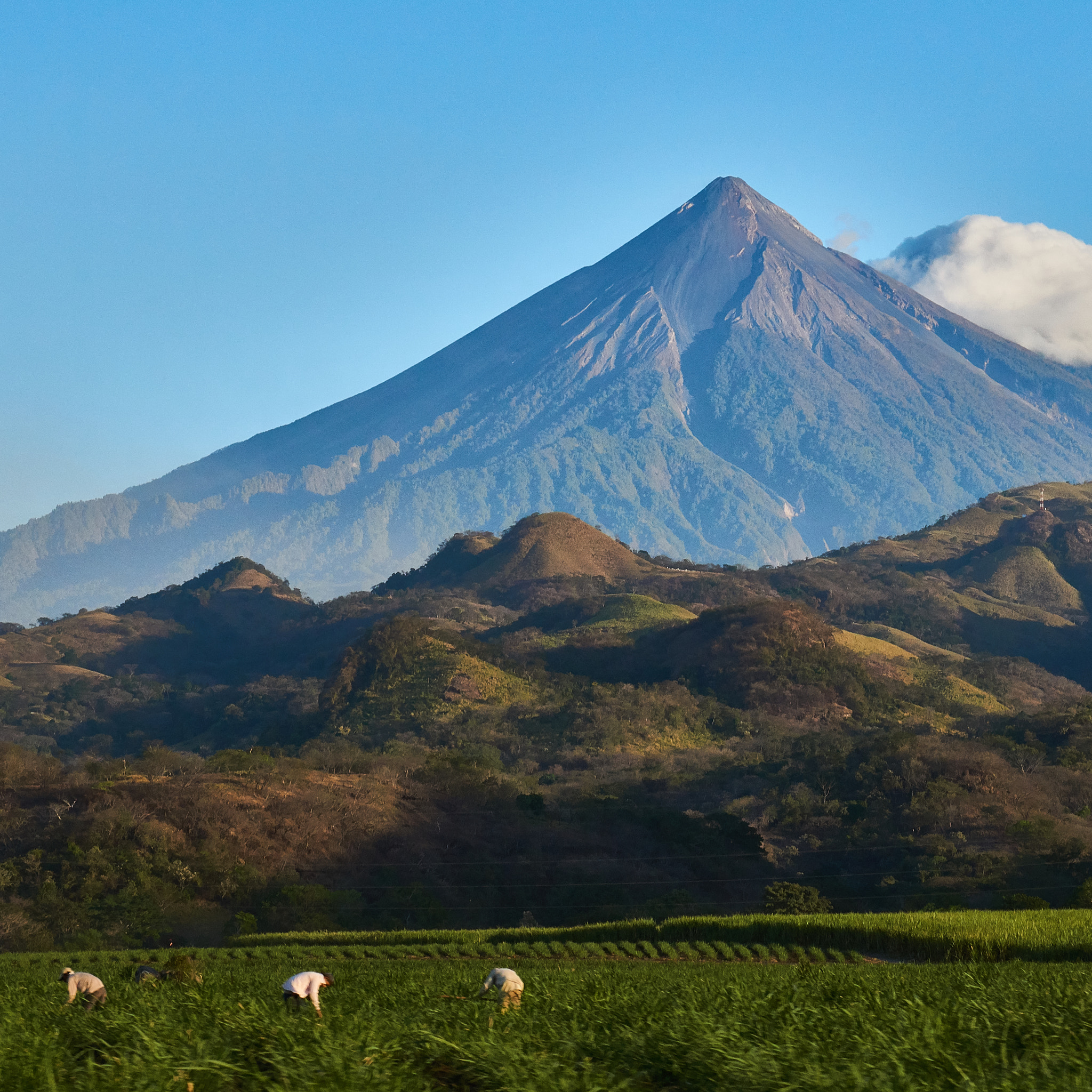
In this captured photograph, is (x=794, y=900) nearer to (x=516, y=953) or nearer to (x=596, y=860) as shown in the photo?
(x=596, y=860)

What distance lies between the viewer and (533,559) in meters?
139

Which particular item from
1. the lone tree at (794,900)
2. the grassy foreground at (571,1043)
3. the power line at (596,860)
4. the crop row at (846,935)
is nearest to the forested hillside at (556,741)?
the power line at (596,860)

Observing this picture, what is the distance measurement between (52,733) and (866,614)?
8231 centimetres

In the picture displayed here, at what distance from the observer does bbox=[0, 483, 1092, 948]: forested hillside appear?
43.7 m

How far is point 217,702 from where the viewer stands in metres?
106

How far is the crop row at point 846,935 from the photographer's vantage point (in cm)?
2445

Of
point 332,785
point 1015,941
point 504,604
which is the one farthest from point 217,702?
point 1015,941

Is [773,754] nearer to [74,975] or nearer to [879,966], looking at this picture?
[879,966]

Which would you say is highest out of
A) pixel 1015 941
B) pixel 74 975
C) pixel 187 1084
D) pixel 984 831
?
pixel 187 1084

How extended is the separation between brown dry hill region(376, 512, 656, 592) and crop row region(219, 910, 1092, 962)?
101m

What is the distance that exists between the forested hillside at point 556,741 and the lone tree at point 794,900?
9.79 ft

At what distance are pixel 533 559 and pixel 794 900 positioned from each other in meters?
99.9

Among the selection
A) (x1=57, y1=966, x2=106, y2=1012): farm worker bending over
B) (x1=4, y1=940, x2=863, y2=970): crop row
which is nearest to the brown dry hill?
(x1=4, y1=940, x2=863, y2=970): crop row

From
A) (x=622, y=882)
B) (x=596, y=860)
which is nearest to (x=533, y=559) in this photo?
(x=596, y=860)
